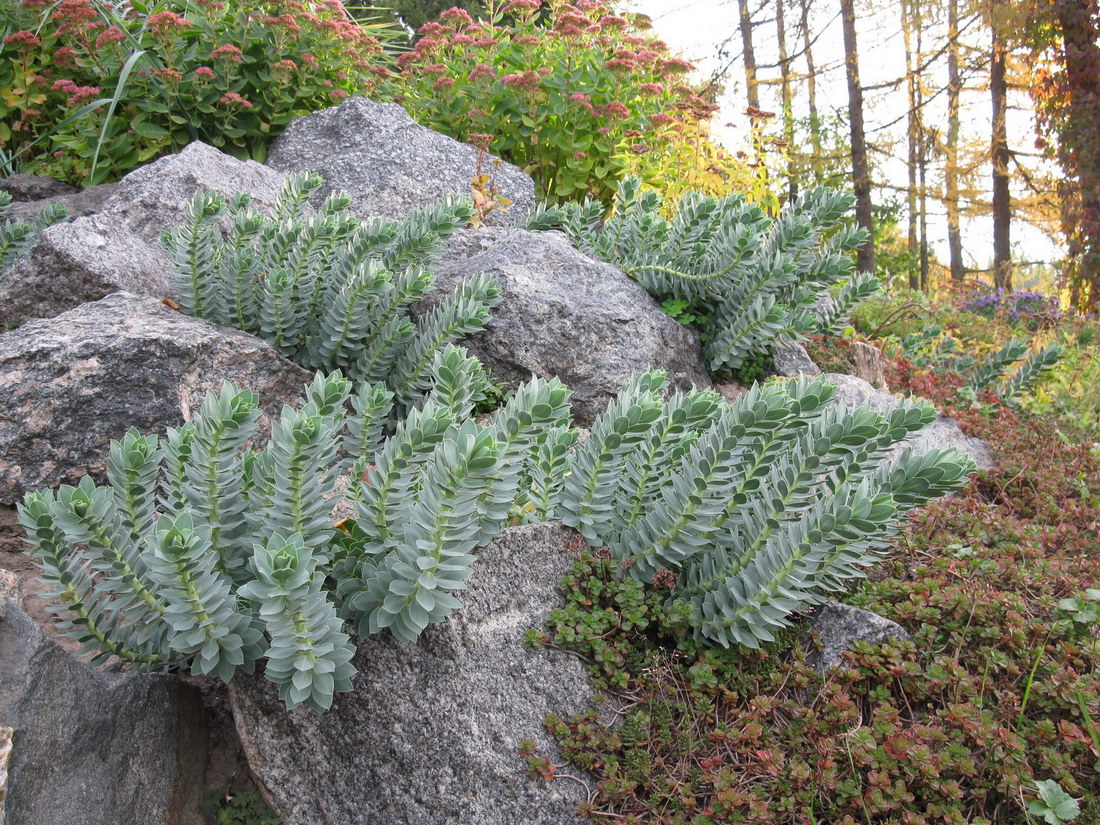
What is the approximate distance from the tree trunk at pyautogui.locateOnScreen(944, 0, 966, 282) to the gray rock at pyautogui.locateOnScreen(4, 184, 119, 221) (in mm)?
12782

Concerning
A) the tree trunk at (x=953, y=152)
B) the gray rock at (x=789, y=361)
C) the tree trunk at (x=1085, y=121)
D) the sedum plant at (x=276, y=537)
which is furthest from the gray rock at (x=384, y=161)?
the tree trunk at (x=953, y=152)

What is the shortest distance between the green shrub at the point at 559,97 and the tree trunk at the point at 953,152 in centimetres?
870

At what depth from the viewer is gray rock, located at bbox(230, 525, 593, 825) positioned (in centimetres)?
185

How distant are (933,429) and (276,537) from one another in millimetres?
3788

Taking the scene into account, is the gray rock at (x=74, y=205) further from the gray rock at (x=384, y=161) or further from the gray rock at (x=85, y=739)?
the gray rock at (x=85, y=739)

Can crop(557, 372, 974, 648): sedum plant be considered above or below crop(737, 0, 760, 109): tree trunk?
below

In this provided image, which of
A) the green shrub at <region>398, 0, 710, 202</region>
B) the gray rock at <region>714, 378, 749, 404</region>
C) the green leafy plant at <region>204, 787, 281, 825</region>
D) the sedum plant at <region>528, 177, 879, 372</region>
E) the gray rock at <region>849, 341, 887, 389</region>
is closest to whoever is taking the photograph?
the green leafy plant at <region>204, 787, 281, 825</region>

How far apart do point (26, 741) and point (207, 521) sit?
0.58 metres

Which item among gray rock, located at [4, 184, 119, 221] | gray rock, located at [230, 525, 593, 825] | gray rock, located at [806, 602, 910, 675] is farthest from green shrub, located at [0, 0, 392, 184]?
gray rock, located at [806, 602, 910, 675]

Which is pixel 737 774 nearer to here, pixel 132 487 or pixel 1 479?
pixel 132 487

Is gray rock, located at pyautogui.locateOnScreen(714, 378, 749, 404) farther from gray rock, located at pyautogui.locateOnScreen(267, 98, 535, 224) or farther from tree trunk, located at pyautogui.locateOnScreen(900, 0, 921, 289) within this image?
tree trunk, located at pyautogui.locateOnScreen(900, 0, 921, 289)

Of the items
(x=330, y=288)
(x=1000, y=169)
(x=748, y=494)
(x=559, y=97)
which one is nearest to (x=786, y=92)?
(x=1000, y=169)

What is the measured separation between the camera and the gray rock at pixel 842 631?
2217mm

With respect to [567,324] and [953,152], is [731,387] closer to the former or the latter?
[567,324]
